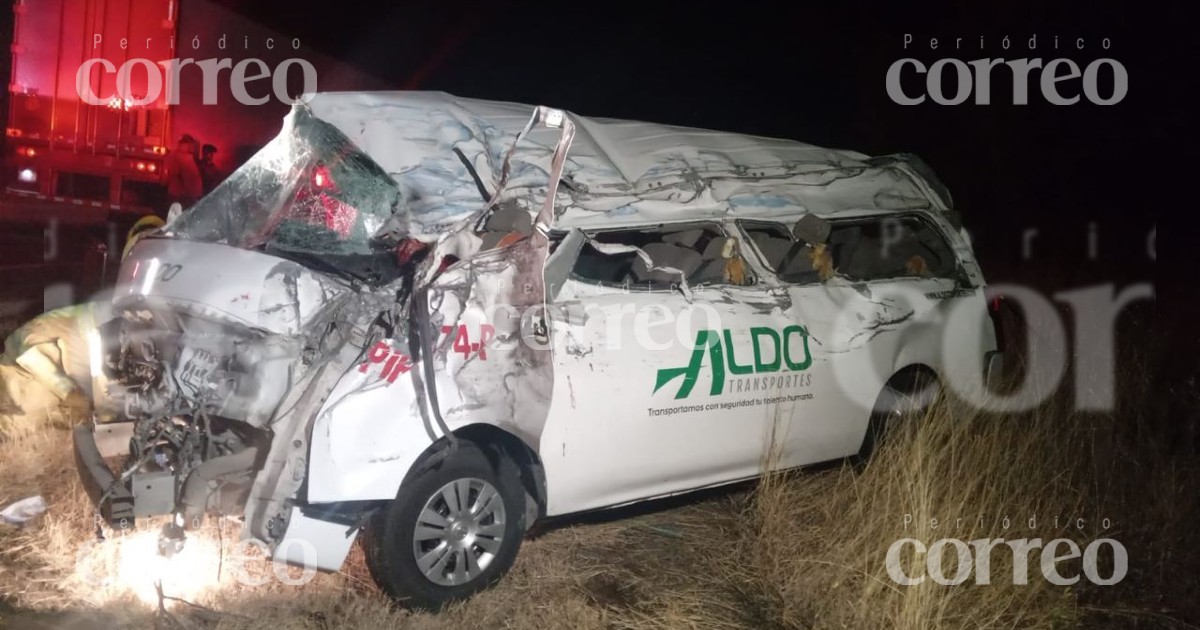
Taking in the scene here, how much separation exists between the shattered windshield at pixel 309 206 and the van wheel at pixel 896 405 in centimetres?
292

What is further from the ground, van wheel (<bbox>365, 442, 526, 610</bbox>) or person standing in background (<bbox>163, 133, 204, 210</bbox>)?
person standing in background (<bbox>163, 133, 204, 210</bbox>)

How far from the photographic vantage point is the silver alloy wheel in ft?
12.7

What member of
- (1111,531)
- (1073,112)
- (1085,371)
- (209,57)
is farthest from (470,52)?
(1111,531)

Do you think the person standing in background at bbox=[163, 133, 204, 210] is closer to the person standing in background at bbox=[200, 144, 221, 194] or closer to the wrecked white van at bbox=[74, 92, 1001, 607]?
the person standing in background at bbox=[200, 144, 221, 194]

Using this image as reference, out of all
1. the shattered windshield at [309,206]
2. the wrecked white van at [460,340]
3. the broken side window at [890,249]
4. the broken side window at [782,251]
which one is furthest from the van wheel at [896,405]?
the shattered windshield at [309,206]

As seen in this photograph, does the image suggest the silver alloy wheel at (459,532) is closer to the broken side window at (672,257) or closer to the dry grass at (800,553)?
the dry grass at (800,553)

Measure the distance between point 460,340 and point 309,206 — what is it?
1.05m

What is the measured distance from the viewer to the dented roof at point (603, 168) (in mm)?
4316

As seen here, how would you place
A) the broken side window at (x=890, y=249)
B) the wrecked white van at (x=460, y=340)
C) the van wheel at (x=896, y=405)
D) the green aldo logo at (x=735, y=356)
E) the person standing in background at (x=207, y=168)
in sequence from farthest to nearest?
the person standing in background at (x=207, y=168) < the broken side window at (x=890, y=249) < the van wheel at (x=896, y=405) < the green aldo logo at (x=735, y=356) < the wrecked white van at (x=460, y=340)

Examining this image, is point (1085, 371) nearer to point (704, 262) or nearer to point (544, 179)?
point (704, 262)

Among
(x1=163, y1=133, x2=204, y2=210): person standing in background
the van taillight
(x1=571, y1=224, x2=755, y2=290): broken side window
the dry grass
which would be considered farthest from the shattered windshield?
→ (x1=163, y1=133, x2=204, y2=210): person standing in background

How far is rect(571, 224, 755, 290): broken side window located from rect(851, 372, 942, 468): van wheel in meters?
1.20

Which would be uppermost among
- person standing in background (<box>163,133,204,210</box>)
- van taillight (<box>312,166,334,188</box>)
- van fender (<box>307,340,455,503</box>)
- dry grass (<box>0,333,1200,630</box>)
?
person standing in background (<box>163,133,204,210</box>)

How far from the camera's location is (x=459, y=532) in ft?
12.9
